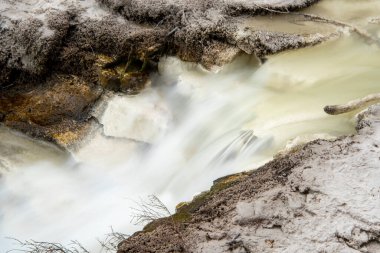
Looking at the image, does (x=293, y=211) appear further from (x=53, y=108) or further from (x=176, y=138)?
(x=53, y=108)

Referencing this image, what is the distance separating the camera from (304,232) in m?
4.20

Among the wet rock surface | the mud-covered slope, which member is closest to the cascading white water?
the wet rock surface

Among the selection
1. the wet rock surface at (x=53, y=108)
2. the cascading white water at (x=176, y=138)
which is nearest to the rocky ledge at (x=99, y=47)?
the wet rock surface at (x=53, y=108)

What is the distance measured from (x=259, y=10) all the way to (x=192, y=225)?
4.56 metres

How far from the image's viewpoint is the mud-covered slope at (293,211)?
416cm

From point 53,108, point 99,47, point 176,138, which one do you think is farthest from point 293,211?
point 99,47

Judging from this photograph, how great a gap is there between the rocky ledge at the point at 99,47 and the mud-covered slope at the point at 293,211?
→ 2.76 meters

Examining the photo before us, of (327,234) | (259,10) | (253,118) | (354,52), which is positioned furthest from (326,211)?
(259,10)

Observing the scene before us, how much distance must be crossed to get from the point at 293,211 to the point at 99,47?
4435mm

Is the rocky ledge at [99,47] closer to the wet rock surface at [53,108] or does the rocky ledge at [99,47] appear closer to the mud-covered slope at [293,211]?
the wet rock surface at [53,108]

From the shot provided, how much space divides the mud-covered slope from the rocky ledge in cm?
276

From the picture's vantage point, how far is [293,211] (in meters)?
4.40

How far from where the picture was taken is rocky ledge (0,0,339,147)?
727 centimetres

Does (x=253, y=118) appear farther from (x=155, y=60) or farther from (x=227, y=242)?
(x=227, y=242)
